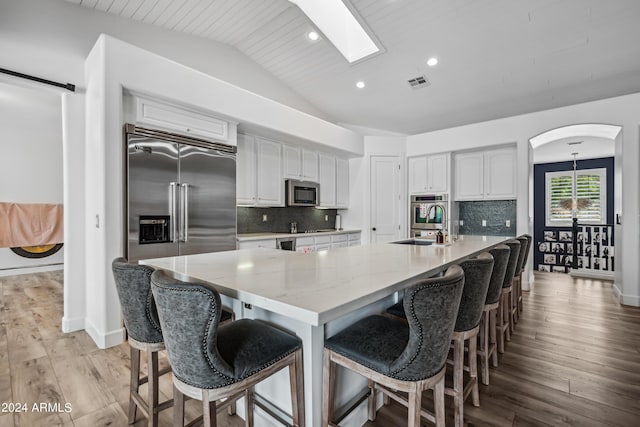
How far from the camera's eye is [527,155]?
15.1ft

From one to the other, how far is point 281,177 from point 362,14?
2.44 meters

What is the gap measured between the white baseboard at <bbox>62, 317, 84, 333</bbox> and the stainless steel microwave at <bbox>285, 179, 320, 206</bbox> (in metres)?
2.93

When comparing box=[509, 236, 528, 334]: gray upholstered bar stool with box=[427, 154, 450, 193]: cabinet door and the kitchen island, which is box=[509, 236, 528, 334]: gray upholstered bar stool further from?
box=[427, 154, 450, 193]: cabinet door

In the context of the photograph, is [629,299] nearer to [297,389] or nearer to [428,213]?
[428,213]

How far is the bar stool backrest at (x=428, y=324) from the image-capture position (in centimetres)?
105

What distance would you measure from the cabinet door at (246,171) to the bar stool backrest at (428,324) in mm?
3439

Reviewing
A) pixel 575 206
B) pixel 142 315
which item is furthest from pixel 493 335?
pixel 575 206

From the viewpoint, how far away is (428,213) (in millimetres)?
5547

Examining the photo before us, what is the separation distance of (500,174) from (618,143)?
1.47 m

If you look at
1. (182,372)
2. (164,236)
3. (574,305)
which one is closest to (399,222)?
(574,305)

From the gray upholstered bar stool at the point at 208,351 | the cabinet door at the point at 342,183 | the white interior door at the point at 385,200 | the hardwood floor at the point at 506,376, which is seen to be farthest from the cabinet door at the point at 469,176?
the gray upholstered bar stool at the point at 208,351

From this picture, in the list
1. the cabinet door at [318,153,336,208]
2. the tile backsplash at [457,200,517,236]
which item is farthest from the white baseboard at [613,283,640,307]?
the cabinet door at [318,153,336,208]

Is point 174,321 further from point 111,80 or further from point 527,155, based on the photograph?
point 527,155

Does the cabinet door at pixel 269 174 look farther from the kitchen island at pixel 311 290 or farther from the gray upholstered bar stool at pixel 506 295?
the gray upholstered bar stool at pixel 506 295
